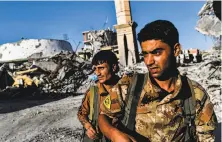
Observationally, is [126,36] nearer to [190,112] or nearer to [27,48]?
[27,48]

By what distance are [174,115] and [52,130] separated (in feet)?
16.3

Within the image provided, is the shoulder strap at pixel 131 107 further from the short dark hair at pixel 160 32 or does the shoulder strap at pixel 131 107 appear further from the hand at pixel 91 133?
the hand at pixel 91 133

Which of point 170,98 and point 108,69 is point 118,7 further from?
point 170,98

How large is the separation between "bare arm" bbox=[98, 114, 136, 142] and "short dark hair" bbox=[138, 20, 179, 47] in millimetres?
457

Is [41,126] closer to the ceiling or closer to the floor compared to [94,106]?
closer to the floor

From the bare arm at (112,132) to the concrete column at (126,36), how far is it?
14640mm

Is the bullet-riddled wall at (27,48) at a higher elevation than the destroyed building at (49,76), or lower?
higher

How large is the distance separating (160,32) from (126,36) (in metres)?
14.9

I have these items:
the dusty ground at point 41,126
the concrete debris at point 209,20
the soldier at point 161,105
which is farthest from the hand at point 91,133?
the concrete debris at point 209,20

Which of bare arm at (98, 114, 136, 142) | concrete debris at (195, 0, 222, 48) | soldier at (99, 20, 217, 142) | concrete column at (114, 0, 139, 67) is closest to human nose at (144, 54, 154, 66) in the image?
soldier at (99, 20, 217, 142)

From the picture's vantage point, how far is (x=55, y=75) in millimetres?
16203

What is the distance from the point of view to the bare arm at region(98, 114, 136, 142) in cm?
124

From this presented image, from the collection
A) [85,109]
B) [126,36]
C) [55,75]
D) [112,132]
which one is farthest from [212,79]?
[55,75]

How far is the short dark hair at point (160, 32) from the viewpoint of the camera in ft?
4.85
